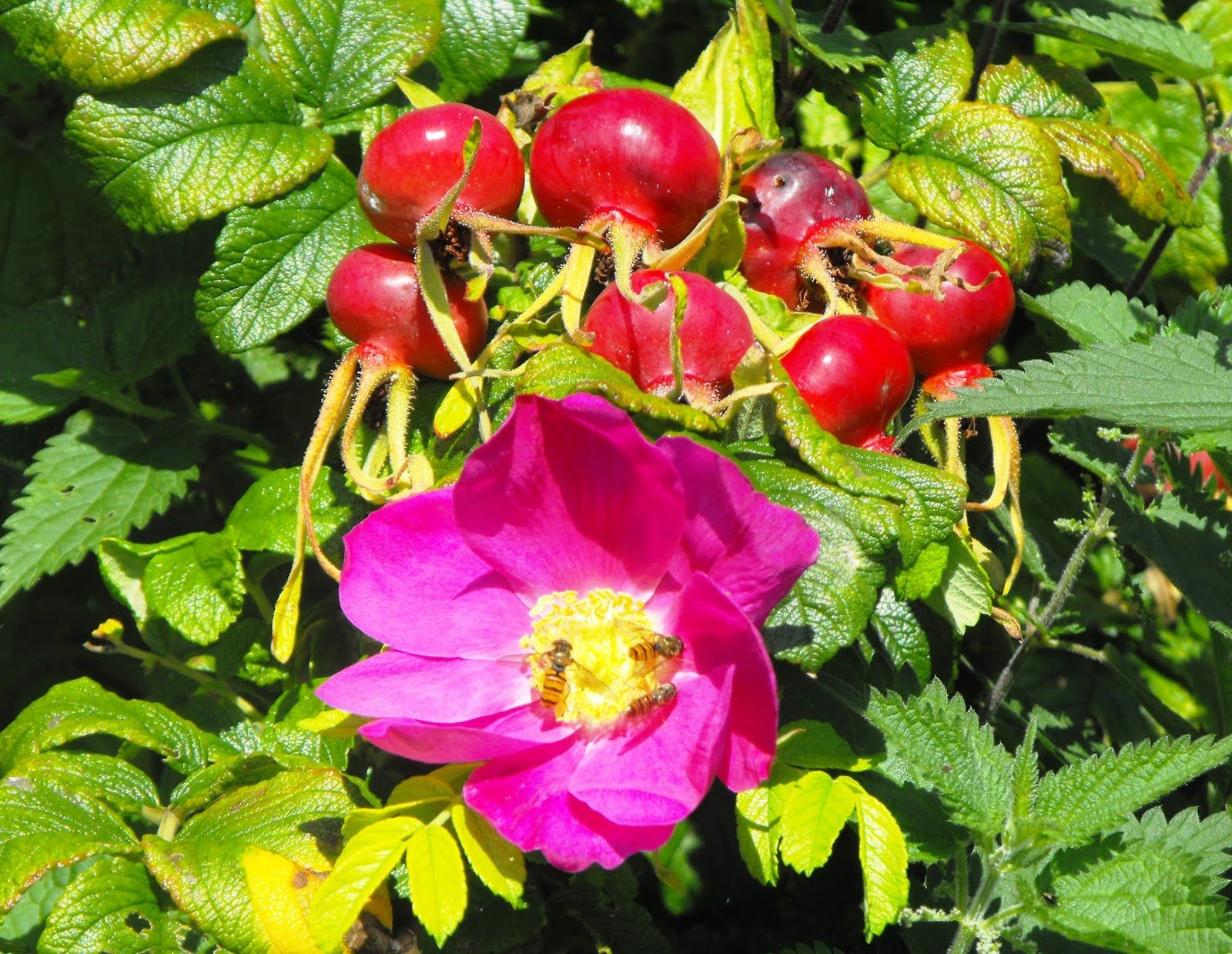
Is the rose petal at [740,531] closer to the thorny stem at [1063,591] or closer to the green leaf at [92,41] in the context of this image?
the thorny stem at [1063,591]

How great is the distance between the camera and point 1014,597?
5.21 feet

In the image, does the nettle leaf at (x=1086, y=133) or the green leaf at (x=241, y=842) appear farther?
the nettle leaf at (x=1086, y=133)

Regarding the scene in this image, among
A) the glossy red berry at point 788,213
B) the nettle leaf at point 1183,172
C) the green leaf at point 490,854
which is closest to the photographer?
the green leaf at point 490,854

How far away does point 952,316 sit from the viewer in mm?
1118

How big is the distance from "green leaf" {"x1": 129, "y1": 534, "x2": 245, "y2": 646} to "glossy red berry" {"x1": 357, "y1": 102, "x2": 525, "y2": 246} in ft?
1.23

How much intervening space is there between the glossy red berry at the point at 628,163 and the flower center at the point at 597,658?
33cm

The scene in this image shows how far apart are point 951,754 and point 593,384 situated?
430mm

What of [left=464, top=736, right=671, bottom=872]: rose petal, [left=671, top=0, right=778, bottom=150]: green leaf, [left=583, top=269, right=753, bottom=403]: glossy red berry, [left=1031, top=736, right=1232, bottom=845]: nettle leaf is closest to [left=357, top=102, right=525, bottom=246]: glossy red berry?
[left=583, top=269, right=753, bottom=403]: glossy red berry

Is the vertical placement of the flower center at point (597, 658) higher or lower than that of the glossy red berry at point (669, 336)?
lower

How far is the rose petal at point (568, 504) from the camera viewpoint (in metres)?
0.89

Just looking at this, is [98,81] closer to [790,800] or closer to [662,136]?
[662,136]

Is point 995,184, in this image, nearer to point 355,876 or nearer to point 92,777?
point 355,876

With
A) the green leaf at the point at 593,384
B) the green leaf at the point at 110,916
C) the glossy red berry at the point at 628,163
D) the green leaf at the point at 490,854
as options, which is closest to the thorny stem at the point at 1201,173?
the glossy red berry at the point at 628,163

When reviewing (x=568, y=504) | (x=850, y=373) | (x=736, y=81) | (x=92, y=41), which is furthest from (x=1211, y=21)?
(x=92, y=41)
